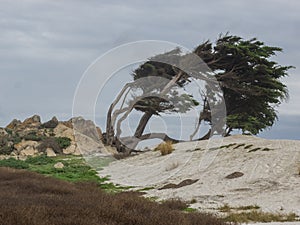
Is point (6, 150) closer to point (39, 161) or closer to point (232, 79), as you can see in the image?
point (39, 161)

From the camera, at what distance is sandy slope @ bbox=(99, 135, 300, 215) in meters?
14.5

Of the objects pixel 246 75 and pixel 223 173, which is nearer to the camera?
pixel 223 173

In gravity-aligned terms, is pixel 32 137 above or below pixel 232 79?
below

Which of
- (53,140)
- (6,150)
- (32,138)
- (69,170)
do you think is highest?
(32,138)

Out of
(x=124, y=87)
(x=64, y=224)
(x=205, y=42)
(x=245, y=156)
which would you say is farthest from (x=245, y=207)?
(x=205, y=42)

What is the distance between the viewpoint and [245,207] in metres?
13.0

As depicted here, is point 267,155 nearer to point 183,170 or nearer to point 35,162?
point 183,170

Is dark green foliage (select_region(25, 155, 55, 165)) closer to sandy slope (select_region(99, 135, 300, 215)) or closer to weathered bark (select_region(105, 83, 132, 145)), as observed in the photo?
sandy slope (select_region(99, 135, 300, 215))

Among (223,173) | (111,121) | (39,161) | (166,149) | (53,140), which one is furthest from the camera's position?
(111,121)

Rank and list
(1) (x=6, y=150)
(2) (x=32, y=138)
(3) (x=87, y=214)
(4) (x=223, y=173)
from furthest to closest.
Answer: (2) (x=32, y=138)
(1) (x=6, y=150)
(4) (x=223, y=173)
(3) (x=87, y=214)

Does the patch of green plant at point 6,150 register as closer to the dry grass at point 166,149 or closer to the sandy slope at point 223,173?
the sandy slope at point 223,173

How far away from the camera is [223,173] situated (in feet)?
62.2

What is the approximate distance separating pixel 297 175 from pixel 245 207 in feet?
15.6

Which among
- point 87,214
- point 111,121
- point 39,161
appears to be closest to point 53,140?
point 111,121
